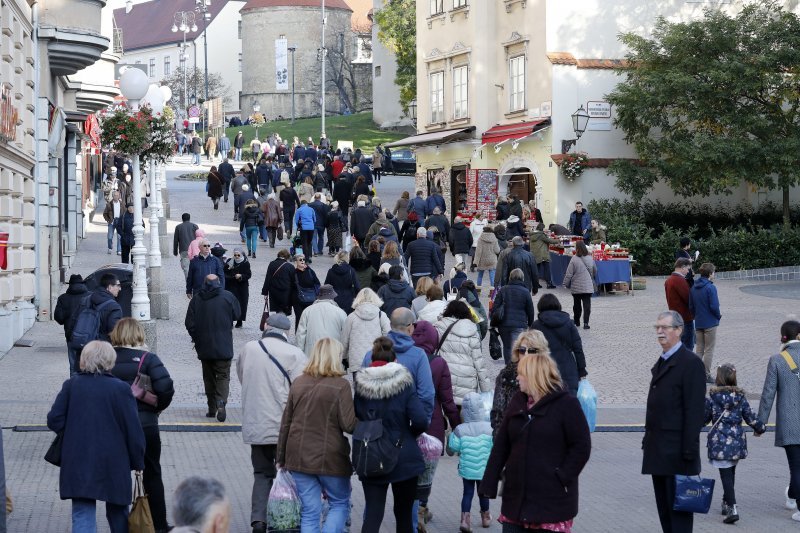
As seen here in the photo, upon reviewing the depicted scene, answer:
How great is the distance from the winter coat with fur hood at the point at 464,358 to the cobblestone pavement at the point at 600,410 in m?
1.01

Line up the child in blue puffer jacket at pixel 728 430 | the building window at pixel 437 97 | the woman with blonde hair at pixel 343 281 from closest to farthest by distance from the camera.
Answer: the child in blue puffer jacket at pixel 728 430
the woman with blonde hair at pixel 343 281
the building window at pixel 437 97

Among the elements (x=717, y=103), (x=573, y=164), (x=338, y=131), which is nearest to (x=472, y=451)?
(x=717, y=103)

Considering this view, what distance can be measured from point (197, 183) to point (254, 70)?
187ft

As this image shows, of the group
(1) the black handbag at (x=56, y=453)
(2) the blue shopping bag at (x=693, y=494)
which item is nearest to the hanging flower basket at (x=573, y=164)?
(2) the blue shopping bag at (x=693, y=494)

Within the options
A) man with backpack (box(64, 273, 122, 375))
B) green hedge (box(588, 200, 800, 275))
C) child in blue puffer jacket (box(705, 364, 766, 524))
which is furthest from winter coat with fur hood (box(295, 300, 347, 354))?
green hedge (box(588, 200, 800, 275))

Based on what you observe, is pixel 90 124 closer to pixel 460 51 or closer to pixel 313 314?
pixel 460 51

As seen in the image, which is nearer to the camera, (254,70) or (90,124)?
(90,124)

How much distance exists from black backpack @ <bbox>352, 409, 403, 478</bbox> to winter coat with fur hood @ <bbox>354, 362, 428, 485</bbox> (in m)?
0.09

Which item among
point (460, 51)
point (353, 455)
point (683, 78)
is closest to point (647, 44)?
point (683, 78)

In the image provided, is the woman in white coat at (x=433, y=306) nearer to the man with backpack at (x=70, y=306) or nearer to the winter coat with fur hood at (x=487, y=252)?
the man with backpack at (x=70, y=306)

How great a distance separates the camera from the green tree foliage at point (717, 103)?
→ 32.6m

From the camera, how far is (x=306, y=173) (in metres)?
42.9

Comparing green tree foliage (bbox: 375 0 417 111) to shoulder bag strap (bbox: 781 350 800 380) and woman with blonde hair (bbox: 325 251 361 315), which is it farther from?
shoulder bag strap (bbox: 781 350 800 380)

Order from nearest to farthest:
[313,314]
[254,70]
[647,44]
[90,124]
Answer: [313,314]
[647,44]
[90,124]
[254,70]
